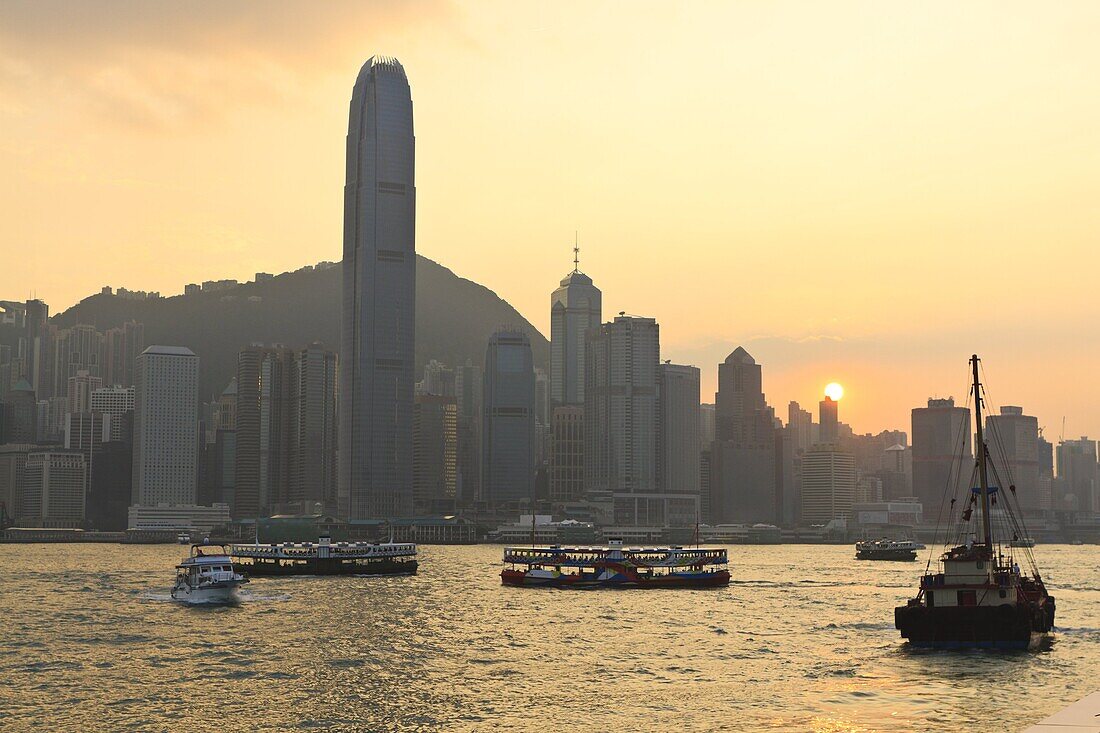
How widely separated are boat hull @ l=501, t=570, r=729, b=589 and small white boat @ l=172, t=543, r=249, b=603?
48.9 m

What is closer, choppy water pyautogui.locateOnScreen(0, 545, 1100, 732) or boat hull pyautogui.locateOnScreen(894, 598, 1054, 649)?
choppy water pyautogui.locateOnScreen(0, 545, 1100, 732)

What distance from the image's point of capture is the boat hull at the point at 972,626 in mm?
93312

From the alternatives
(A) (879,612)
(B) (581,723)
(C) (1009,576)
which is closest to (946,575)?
(C) (1009,576)

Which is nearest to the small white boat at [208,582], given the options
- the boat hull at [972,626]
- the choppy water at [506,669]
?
the choppy water at [506,669]

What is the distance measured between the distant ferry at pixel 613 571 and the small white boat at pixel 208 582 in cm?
4997

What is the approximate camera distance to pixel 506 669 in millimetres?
89438

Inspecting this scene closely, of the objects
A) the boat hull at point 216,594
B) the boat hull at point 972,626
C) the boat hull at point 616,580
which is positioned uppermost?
the boat hull at point 972,626

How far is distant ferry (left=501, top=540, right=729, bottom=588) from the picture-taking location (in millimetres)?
178250

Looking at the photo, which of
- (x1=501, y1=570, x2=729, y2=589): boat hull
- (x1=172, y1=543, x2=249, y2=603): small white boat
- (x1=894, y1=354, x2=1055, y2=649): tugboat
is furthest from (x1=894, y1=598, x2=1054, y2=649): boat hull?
(x1=501, y1=570, x2=729, y2=589): boat hull

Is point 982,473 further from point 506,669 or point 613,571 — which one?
point 613,571

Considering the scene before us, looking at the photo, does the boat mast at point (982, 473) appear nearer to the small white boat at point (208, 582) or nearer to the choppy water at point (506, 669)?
the choppy water at point (506, 669)

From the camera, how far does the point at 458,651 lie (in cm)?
10000

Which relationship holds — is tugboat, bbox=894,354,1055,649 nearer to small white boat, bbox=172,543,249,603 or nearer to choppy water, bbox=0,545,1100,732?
choppy water, bbox=0,545,1100,732

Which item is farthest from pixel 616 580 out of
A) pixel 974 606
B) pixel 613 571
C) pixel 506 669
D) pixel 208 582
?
pixel 506 669
